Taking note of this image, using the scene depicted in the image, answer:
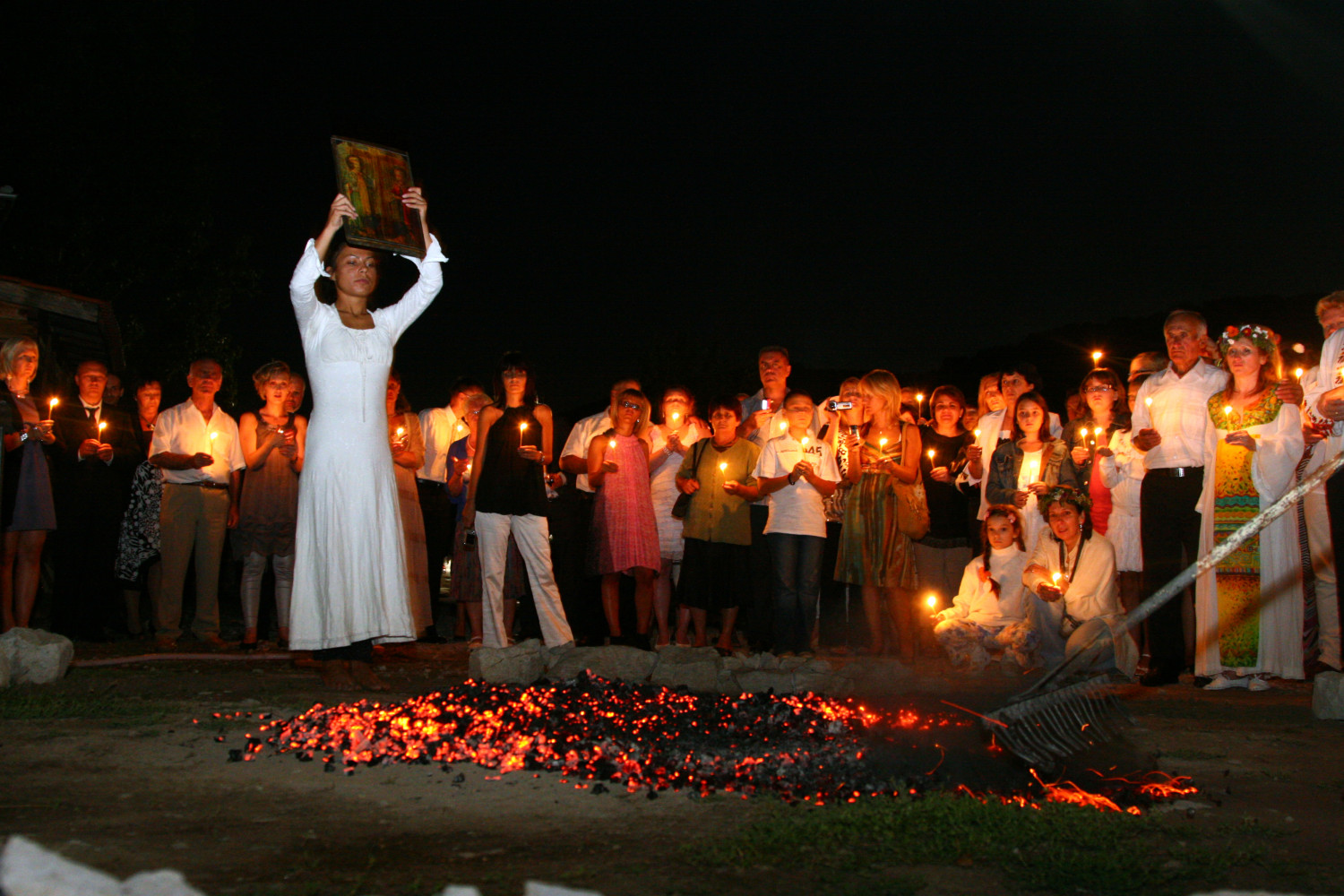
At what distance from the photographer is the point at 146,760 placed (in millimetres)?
4285

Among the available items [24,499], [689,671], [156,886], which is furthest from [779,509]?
[156,886]

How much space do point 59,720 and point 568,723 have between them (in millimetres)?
2375

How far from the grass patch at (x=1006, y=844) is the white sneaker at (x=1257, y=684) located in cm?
438

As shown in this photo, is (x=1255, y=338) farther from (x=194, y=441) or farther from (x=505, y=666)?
(x=194, y=441)

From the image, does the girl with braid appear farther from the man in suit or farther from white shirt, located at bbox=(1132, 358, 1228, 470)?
the man in suit

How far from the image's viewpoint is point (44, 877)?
6.92ft

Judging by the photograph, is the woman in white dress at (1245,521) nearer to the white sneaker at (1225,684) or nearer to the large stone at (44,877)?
the white sneaker at (1225,684)

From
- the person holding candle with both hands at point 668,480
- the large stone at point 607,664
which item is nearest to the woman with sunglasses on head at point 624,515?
the person holding candle with both hands at point 668,480

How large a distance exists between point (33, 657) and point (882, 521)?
6.03 metres

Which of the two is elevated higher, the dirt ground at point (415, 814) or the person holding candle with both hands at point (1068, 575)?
the person holding candle with both hands at point (1068, 575)

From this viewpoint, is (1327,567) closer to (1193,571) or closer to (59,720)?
(1193,571)

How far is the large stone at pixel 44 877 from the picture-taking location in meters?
2.08

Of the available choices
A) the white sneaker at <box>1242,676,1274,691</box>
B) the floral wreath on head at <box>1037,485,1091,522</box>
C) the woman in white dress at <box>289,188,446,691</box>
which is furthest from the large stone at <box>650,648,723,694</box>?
the white sneaker at <box>1242,676,1274,691</box>

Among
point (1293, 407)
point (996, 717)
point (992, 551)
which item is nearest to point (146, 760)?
point (996, 717)
